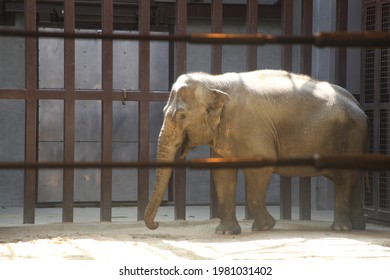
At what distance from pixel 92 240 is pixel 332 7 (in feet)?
19.1

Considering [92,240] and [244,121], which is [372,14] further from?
[92,240]

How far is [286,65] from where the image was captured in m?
10.4

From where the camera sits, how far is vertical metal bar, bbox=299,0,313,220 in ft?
34.0

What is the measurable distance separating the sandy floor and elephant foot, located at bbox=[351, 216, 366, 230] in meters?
0.08

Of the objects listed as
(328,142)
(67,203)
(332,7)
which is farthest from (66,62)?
(332,7)

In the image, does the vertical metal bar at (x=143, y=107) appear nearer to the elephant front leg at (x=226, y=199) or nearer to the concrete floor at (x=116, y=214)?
the concrete floor at (x=116, y=214)

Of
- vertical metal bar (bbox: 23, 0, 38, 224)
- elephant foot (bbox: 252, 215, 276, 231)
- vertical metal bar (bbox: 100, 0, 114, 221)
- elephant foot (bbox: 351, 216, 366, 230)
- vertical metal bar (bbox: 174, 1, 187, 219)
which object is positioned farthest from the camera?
vertical metal bar (bbox: 174, 1, 187, 219)

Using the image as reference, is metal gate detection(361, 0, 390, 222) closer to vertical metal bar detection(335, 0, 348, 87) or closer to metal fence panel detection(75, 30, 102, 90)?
vertical metal bar detection(335, 0, 348, 87)

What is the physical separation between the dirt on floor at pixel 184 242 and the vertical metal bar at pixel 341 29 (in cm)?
197

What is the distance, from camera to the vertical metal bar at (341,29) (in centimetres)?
1045

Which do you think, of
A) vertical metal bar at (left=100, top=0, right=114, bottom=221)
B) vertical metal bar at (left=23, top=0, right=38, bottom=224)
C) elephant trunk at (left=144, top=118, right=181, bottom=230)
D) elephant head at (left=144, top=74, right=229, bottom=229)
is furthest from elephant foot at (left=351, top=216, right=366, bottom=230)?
vertical metal bar at (left=23, top=0, right=38, bottom=224)

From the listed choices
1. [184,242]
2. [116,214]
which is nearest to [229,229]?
[184,242]

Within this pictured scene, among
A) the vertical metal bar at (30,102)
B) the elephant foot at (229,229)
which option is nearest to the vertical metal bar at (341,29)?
the elephant foot at (229,229)

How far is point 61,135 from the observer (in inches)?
512
